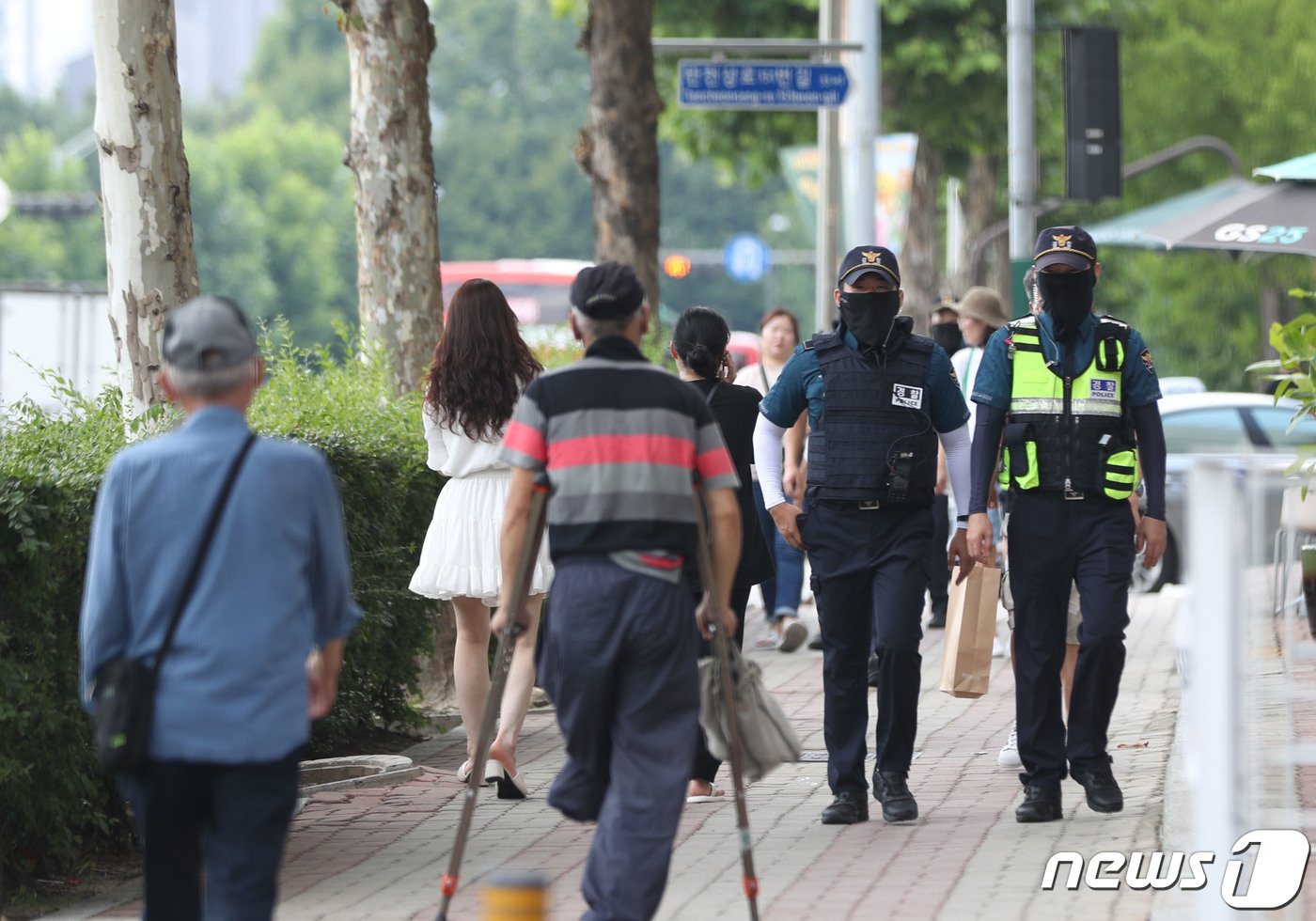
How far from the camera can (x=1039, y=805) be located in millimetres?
7223

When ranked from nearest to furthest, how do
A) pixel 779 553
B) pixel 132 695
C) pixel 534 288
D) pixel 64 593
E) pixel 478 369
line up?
pixel 132 695 → pixel 64 593 → pixel 478 369 → pixel 779 553 → pixel 534 288

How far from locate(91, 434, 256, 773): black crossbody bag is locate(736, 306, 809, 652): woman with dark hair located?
8053 mm

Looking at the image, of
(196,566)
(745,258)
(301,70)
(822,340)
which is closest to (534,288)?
(745,258)

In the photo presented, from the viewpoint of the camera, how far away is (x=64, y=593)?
6.30m

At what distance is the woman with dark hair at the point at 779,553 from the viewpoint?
1260 centimetres

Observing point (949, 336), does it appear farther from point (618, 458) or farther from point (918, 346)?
point (618, 458)

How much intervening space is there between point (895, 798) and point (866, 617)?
64 cm

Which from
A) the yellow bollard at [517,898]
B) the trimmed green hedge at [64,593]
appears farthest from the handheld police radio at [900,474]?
the yellow bollard at [517,898]

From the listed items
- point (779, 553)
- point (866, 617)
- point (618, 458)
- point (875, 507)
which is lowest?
point (779, 553)

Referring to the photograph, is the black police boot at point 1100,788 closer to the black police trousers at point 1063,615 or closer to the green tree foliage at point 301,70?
the black police trousers at point 1063,615

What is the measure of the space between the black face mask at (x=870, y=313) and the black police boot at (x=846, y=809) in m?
1.57

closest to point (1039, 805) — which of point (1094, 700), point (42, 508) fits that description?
point (1094, 700)

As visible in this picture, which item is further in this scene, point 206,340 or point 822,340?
point 822,340

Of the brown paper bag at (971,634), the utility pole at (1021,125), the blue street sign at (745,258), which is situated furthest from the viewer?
the blue street sign at (745,258)
